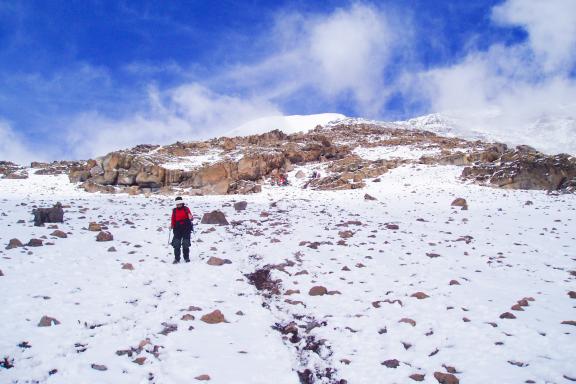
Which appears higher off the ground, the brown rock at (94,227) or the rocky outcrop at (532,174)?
the rocky outcrop at (532,174)

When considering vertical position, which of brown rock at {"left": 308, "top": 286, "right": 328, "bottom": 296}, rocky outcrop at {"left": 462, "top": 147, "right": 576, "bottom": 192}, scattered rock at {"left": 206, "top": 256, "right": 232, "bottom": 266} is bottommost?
brown rock at {"left": 308, "top": 286, "right": 328, "bottom": 296}

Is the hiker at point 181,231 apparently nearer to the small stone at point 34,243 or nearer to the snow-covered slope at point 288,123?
the small stone at point 34,243

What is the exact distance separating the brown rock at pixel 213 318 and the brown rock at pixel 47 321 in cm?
307

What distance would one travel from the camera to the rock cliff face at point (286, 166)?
35.6 metres

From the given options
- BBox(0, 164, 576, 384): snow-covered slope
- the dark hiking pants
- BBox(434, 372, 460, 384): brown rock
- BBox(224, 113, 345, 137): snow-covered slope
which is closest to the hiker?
the dark hiking pants

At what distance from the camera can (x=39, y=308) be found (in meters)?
9.57

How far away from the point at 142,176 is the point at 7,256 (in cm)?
2860

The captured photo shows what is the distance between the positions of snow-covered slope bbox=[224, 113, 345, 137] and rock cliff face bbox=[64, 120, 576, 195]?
42.5 m

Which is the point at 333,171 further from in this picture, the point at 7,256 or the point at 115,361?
the point at 115,361

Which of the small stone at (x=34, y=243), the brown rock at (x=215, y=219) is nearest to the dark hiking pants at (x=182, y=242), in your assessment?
the small stone at (x=34, y=243)

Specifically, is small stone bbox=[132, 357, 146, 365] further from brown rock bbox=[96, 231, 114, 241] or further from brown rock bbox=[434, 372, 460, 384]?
brown rock bbox=[96, 231, 114, 241]

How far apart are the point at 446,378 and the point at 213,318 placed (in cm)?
521

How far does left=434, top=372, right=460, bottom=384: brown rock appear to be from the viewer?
714 cm

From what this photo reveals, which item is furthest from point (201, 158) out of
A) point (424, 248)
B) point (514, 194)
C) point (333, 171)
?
point (424, 248)
